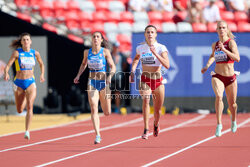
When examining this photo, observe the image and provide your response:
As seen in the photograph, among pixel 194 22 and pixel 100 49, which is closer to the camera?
pixel 100 49

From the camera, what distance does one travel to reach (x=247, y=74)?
18297 mm

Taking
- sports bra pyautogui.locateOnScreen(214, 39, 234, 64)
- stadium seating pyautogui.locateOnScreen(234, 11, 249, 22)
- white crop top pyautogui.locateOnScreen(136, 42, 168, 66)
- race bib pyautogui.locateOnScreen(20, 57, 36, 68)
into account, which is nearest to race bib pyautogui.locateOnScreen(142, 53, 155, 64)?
white crop top pyautogui.locateOnScreen(136, 42, 168, 66)

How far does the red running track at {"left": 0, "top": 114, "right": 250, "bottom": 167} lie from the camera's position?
8.35 meters

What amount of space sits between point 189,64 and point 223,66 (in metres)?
7.92

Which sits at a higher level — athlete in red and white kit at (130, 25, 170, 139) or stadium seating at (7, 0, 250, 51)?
stadium seating at (7, 0, 250, 51)

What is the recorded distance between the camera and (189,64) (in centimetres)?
1839

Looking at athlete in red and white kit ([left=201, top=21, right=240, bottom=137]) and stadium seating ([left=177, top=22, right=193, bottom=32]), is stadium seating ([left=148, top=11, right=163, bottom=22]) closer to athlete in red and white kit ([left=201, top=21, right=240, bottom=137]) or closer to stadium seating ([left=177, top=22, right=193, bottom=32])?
stadium seating ([left=177, top=22, right=193, bottom=32])

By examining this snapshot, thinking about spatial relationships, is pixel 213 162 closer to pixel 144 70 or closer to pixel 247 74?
pixel 144 70

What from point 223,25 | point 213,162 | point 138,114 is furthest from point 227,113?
point 213,162

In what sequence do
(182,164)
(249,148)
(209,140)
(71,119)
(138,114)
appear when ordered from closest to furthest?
(182,164) < (249,148) < (209,140) < (71,119) < (138,114)

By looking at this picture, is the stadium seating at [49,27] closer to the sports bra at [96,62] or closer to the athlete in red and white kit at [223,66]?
the sports bra at [96,62]

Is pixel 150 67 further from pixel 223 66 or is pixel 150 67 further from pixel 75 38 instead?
pixel 75 38

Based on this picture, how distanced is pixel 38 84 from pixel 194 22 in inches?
268

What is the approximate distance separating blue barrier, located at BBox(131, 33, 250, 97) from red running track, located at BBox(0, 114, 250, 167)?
12.6 ft
